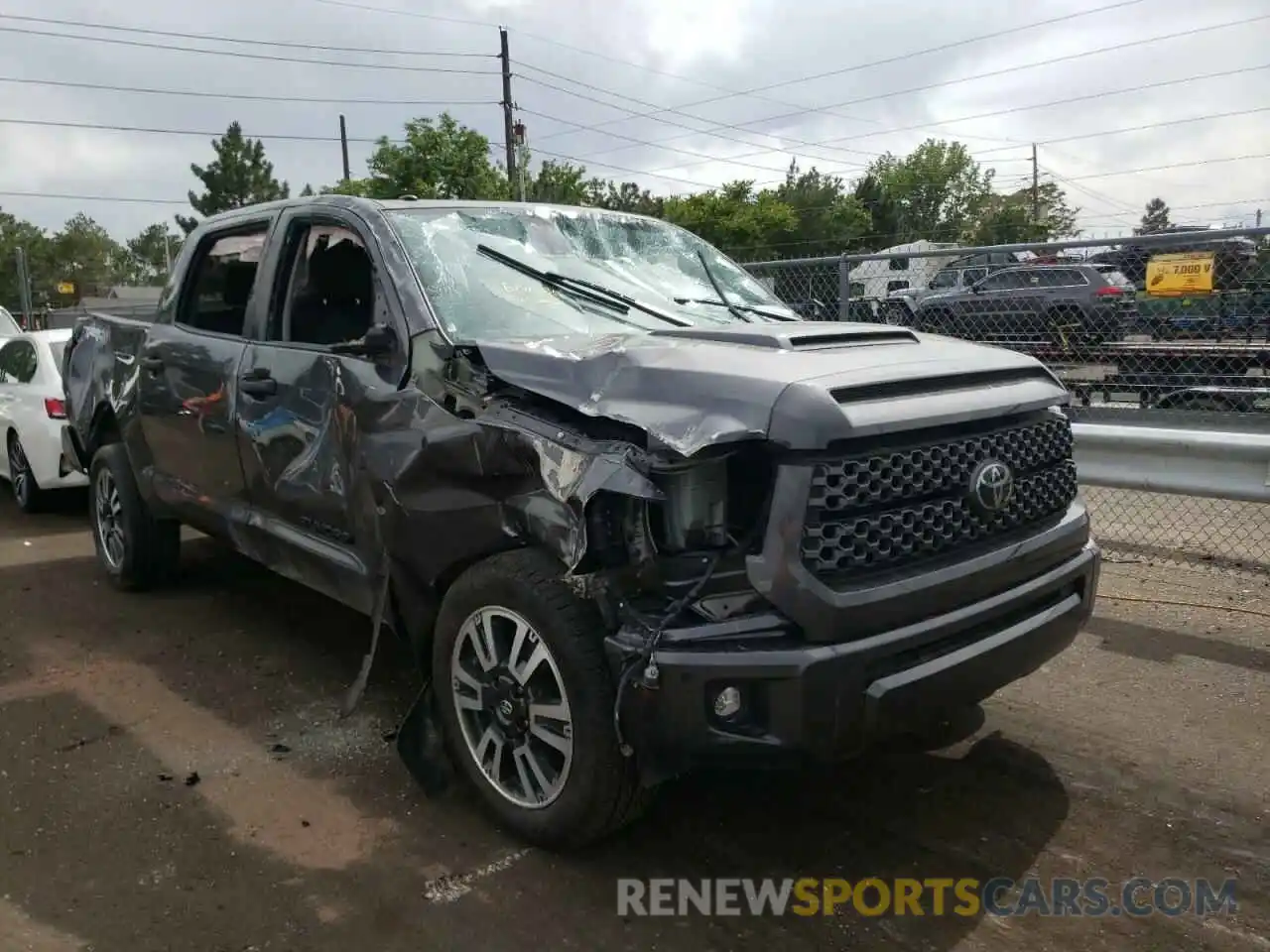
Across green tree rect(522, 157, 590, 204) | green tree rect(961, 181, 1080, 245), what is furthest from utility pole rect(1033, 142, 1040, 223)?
green tree rect(522, 157, 590, 204)

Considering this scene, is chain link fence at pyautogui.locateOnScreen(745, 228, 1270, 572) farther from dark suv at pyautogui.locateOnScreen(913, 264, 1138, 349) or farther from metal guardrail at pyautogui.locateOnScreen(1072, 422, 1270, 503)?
metal guardrail at pyautogui.locateOnScreen(1072, 422, 1270, 503)

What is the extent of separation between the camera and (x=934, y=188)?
83.4 metres

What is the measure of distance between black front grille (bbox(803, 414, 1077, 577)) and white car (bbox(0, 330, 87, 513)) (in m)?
7.01

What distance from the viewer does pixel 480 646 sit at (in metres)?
3.21

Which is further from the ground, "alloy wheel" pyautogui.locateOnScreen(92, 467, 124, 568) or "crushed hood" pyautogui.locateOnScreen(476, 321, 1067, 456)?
"crushed hood" pyautogui.locateOnScreen(476, 321, 1067, 456)

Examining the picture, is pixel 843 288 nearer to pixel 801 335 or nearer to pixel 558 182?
pixel 801 335

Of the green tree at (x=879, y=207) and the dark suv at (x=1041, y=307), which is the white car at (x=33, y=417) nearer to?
the dark suv at (x=1041, y=307)

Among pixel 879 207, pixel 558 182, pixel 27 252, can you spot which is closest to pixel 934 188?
pixel 879 207

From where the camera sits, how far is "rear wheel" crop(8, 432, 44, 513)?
337 inches

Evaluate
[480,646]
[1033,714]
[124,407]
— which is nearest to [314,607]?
[124,407]

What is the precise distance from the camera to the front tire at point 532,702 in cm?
285

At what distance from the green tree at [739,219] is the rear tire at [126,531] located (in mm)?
49741

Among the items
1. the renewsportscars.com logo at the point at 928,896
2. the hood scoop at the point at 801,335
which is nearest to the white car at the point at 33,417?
the hood scoop at the point at 801,335

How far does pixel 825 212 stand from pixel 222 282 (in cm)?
6525
